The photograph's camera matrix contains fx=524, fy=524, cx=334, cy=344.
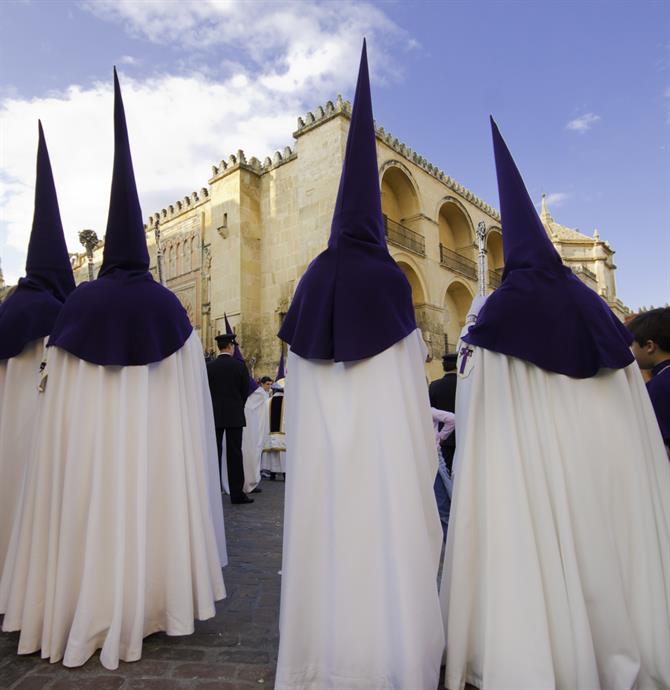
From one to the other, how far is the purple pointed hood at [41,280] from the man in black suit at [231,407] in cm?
343

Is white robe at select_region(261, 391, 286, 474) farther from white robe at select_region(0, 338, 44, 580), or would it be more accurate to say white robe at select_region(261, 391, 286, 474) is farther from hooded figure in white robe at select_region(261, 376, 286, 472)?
white robe at select_region(0, 338, 44, 580)

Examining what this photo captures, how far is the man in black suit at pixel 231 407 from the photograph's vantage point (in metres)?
7.05

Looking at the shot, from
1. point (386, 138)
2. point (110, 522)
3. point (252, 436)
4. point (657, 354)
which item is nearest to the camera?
point (110, 522)

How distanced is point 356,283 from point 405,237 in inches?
783

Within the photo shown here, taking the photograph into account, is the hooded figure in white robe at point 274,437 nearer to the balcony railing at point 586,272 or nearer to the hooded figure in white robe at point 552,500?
the hooded figure in white robe at point 552,500

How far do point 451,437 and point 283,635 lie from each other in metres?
3.14

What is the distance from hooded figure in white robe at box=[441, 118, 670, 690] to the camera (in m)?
2.19

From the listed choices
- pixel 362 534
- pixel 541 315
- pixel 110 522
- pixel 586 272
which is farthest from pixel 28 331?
pixel 586 272

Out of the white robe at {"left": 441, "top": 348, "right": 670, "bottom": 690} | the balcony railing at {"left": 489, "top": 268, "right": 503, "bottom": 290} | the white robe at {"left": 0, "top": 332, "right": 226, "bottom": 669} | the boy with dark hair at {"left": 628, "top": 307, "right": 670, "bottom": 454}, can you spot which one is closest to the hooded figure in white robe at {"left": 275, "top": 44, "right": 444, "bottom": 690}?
the white robe at {"left": 441, "top": 348, "right": 670, "bottom": 690}

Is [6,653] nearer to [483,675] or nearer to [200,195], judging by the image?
[483,675]

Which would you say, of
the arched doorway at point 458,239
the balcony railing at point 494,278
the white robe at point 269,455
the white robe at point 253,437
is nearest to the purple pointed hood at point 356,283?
the white robe at point 253,437

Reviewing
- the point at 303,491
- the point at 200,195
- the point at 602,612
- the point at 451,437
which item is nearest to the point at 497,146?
the point at 303,491

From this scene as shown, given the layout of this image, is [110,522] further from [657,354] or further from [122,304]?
[657,354]

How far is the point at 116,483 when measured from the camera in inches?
110
